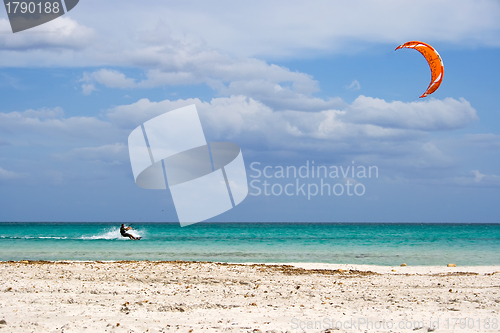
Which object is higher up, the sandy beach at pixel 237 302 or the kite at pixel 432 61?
the kite at pixel 432 61

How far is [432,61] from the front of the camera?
55.5 feet

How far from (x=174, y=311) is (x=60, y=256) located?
1497cm

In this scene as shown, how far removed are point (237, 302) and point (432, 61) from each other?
13470mm

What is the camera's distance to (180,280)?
1045 centimetres

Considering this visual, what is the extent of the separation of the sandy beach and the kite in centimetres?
785

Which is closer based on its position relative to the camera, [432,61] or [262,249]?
[432,61]

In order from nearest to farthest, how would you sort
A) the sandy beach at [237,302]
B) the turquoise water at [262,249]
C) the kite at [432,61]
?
the sandy beach at [237,302] < the kite at [432,61] < the turquoise water at [262,249]

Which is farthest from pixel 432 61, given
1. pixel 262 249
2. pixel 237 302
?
pixel 262 249

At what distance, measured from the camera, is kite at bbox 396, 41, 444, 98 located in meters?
16.4

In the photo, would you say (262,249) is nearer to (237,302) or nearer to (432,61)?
(432,61)

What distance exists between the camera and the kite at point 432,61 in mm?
16438

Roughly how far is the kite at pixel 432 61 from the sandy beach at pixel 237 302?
785cm

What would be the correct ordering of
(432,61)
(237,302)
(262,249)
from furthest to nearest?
(262,249)
(432,61)
(237,302)

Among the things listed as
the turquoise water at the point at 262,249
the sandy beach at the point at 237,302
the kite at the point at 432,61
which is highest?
the kite at the point at 432,61
